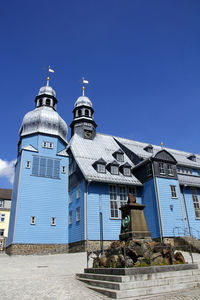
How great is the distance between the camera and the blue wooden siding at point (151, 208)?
21953 millimetres

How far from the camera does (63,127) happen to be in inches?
1092

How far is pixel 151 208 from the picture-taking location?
2281cm

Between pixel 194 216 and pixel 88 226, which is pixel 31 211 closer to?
pixel 88 226

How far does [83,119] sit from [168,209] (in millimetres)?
15663

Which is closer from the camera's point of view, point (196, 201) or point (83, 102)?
point (196, 201)

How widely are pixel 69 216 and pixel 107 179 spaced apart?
528 cm

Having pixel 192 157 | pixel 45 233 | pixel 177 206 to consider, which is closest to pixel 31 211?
pixel 45 233

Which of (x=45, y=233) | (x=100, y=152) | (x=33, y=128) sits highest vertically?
(x=33, y=128)

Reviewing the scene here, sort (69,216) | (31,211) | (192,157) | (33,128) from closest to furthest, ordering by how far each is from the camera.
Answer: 1. (31,211)
2. (69,216)
3. (33,128)
4. (192,157)

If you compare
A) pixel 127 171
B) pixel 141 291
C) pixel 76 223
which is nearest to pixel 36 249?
pixel 76 223

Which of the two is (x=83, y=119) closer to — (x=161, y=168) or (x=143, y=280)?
(x=161, y=168)

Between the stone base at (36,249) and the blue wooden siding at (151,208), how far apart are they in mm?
8079

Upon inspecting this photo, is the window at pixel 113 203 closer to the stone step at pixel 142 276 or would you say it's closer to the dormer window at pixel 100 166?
the dormer window at pixel 100 166

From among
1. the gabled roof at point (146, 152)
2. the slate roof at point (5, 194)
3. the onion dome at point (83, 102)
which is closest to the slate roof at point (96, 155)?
the gabled roof at point (146, 152)
